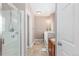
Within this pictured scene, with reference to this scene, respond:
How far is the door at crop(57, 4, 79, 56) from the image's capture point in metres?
1.07

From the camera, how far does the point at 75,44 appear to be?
3.34 ft

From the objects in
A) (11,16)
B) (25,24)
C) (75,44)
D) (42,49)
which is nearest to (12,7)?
(11,16)

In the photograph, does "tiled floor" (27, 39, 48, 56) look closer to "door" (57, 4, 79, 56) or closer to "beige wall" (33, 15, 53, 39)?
"beige wall" (33, 15, 53, 39)

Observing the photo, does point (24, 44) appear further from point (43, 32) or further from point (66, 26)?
point (66, 26)

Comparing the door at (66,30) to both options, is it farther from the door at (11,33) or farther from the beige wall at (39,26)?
the door at (11,33)

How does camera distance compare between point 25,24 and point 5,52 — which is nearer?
point 5,52

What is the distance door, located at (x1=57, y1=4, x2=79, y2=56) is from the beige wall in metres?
0.18

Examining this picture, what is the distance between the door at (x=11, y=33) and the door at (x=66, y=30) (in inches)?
19.3

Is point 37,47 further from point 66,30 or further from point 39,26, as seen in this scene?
point 66,30

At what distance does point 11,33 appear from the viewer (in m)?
1.30

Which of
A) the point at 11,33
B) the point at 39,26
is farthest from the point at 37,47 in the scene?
the point at 11,33

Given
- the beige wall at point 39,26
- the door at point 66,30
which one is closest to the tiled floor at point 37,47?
the beige wall at point 39,26

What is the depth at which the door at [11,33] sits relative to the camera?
1.26 m

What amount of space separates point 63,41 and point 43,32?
0.28 m
